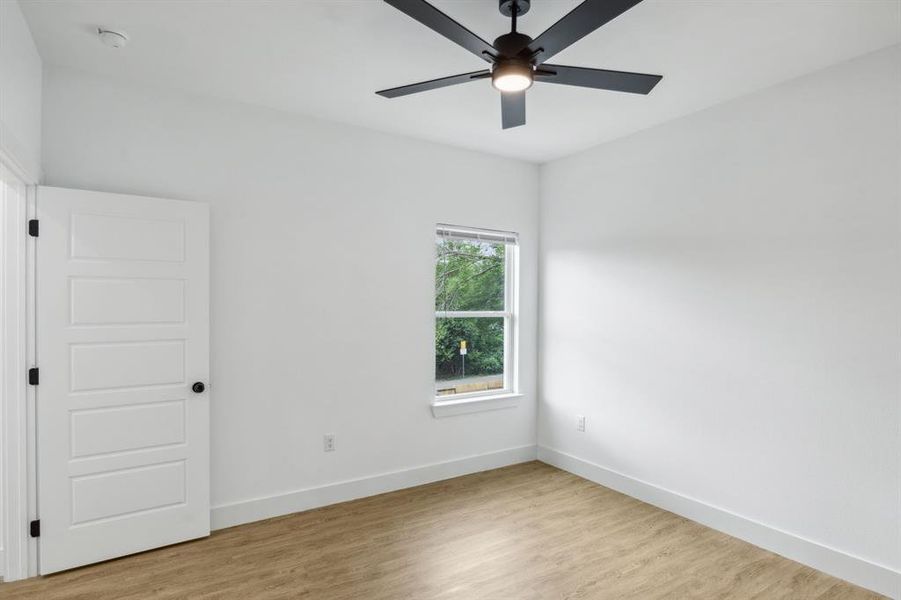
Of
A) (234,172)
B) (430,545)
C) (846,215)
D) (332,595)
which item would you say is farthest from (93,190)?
(846,215)

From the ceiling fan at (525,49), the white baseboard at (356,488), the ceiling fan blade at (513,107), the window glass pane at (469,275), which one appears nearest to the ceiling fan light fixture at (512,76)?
the ceiling fan at (525,49)

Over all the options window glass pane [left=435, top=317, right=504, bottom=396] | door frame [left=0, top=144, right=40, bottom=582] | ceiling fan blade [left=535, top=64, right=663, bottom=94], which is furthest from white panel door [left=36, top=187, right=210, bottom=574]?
ceiling fan blade [left=535, top=64, right=663, bottom=94]

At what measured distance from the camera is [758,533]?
3020mm

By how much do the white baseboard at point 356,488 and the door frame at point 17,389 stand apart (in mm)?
949

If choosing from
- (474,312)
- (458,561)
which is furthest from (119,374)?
(474,312)

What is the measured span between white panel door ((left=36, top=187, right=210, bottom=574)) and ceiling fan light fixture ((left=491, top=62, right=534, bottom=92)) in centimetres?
197

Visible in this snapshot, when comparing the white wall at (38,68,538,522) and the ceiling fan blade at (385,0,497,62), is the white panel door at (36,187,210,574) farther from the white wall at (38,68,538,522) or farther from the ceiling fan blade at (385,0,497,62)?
the ceiling fan blade at (385,0,497,62)

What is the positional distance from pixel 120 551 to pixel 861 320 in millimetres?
4215

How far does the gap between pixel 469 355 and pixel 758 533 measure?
2.37 meters

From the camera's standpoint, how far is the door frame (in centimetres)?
253

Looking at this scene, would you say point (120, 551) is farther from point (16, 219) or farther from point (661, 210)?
point (661, 210)

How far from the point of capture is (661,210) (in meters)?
3.64

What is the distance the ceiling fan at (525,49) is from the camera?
170 centimetres

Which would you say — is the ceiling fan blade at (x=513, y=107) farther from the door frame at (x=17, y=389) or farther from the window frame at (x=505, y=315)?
the door frame at (x=17, y=389)
